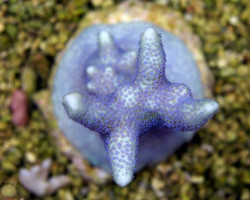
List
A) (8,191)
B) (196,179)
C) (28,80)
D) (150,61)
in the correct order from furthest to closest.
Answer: (28,80)
(196,179)
(8,191)
(150,61)

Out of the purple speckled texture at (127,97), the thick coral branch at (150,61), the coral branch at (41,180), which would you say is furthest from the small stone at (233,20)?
the coral branch at (41,180)

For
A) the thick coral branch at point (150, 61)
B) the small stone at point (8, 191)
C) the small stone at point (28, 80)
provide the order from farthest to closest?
the small stone at point (28, 80)
the small stone at point (8, 191)
the thick coral branch at point (150, 61)

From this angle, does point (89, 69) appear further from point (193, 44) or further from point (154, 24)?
point (193, 44)

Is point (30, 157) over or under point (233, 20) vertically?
under

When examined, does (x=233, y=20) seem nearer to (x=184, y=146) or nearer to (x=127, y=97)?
(x=184, y=146)

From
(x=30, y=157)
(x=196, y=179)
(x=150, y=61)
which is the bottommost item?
(x=196, y=179)

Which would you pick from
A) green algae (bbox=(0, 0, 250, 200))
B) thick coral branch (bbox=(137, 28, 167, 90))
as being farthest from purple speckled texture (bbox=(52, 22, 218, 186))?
green algae (bbox=(0, 0, 250, 200))

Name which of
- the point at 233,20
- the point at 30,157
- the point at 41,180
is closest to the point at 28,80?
the point at 30,157

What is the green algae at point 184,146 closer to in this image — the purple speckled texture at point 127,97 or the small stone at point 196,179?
the small stone at point 196,179
